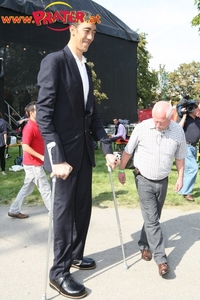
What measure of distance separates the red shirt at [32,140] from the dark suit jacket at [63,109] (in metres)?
1.90

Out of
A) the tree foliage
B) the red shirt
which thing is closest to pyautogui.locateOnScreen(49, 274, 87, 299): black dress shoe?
the red shirt

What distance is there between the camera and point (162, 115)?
327 centimetres

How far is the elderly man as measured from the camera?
342cm

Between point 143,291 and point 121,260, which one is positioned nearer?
point 143,291

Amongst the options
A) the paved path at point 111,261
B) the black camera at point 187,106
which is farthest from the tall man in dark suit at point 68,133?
the black camera at point 187,106

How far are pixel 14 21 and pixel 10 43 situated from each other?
1.27m

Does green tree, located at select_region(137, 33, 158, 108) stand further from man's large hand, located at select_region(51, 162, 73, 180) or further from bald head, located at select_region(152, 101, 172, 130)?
man's large hand, located at select_region(51, 162, 73, 180)

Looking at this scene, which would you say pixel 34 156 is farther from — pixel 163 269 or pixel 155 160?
pixel 163 269

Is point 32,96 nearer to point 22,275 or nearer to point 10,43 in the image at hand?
point 10,43

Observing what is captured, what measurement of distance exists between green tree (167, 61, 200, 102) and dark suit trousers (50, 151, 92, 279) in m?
61.8

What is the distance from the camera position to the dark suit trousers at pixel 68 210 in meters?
3.00

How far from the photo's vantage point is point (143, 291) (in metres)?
3.07

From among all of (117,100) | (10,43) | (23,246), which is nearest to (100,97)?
(117,100)

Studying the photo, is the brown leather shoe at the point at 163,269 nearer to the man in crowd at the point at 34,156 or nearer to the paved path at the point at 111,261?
the paved path at the point at 111,261
